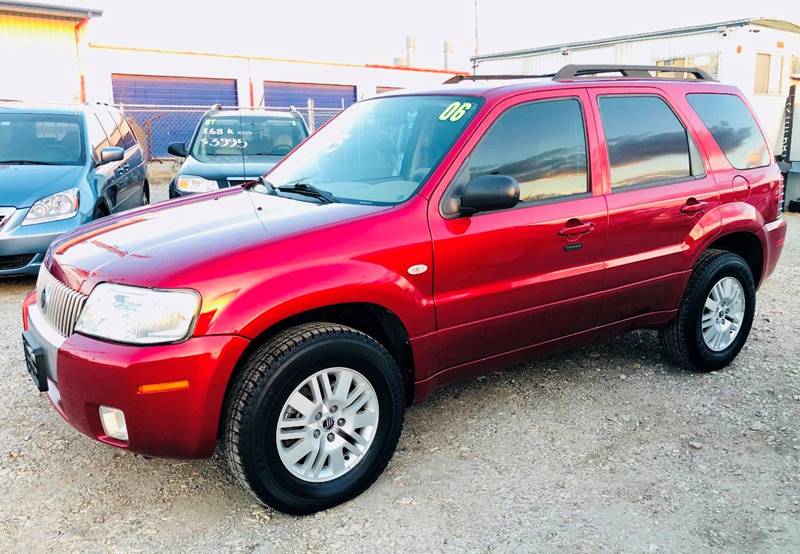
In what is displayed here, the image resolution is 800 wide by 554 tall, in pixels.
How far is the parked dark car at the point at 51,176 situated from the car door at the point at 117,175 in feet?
0.04

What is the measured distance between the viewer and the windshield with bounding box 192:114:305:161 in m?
9.06

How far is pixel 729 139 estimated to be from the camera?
4395mm

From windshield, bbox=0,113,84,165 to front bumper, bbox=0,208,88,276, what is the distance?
948 millimetres

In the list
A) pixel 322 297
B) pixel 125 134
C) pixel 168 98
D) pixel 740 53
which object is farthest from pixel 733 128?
pixel 168 98

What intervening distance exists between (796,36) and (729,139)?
1154cm

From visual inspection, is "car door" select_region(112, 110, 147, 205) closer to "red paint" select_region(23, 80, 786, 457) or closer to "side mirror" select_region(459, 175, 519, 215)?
"red paint" select_region(23, 80, 786, 457)

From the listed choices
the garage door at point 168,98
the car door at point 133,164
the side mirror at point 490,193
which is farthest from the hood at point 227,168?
the garage door at point 168,98

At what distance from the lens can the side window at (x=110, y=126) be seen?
802 cm

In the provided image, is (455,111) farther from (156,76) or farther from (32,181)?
(156,76)

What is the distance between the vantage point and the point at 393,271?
301cm

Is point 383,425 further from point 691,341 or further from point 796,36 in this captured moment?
point 796,36

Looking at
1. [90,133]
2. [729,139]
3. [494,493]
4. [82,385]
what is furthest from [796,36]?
[82,385]

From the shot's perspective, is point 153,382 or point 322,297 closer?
point 153,382

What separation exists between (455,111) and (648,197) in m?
1.20
